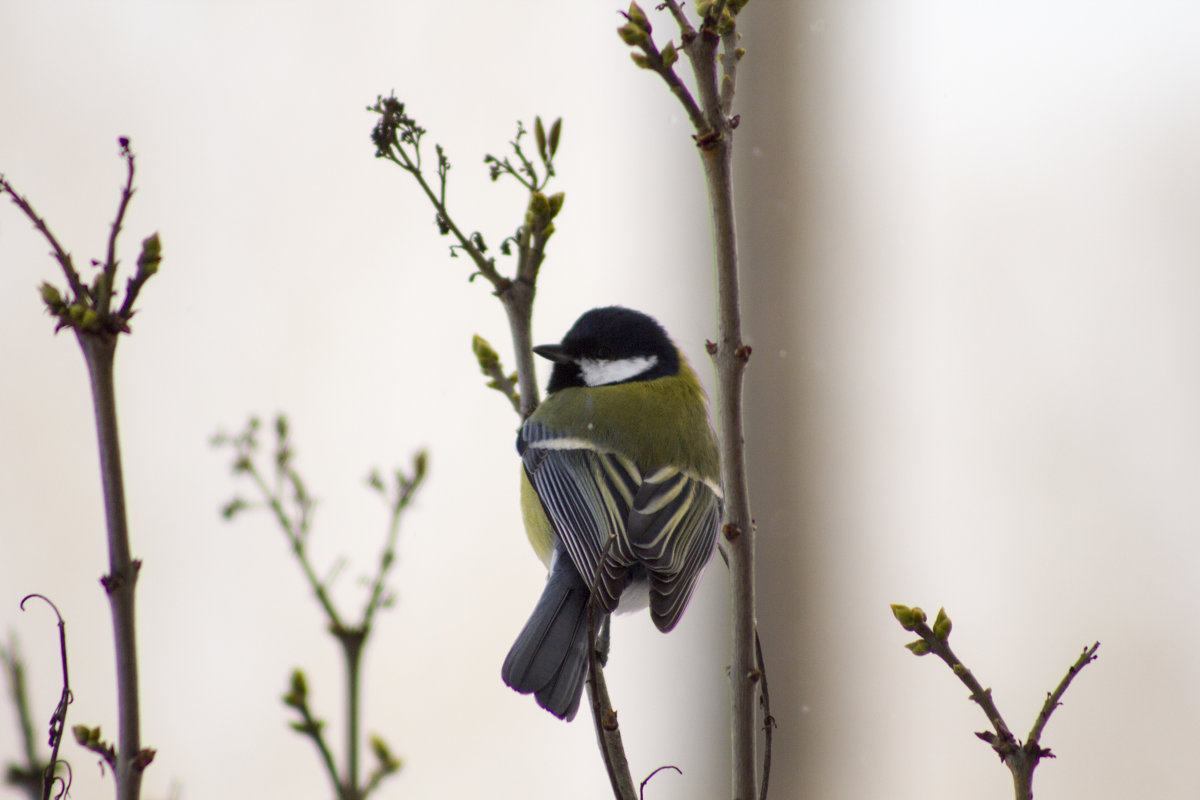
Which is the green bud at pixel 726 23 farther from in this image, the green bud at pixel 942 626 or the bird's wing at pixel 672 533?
the bird's wing at pixel 672 533

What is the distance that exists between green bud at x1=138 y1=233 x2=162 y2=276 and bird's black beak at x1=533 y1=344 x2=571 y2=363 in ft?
2.18

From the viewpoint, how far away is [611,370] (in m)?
1.11

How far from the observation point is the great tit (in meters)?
0.72

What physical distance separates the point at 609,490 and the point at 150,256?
1.97 ft

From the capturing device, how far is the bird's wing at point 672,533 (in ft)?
2.59

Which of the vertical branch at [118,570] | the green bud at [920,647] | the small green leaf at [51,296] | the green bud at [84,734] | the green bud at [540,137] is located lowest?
the green bud at [920,647]

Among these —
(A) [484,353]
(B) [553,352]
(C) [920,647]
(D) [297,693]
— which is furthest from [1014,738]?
(B) [553,352]

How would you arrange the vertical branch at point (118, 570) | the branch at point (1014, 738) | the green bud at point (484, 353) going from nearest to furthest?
the vertical branch at point (118, 570) → the branch at point (1014, 738) → the green bud at point (484, 353)

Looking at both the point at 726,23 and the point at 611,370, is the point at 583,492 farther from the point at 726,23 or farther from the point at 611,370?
the point at 726,23

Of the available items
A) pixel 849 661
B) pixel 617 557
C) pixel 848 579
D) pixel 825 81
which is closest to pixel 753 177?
pixel 825 81

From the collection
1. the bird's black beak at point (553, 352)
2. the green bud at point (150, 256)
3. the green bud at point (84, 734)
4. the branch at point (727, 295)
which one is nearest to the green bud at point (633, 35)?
the branch at point (727, 295)

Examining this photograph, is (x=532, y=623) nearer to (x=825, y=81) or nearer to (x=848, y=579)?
(x=848, y=579)

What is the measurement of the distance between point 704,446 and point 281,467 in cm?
54

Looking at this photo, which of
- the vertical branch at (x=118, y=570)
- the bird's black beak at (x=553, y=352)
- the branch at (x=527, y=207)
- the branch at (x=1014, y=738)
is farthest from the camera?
the bird's black beak at (x=553, y=352)
